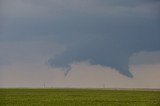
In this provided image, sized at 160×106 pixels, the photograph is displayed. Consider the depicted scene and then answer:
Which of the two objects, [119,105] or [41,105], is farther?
[119,105]

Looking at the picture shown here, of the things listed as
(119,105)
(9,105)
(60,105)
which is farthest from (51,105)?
(119,105)

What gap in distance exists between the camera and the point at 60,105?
42.8 m

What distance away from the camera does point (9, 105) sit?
1671 inches

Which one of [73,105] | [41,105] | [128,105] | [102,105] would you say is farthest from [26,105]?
[128,105]

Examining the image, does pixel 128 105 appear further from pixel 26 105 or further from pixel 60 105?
pixel 26 105

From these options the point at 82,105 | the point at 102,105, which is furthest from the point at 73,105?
the point at 102,105

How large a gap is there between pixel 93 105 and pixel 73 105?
239 centimetres

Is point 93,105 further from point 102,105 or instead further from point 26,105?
point 26,105

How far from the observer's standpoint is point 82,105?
4216 cm

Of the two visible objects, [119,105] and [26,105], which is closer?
[26,105]

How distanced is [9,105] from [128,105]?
13275mm

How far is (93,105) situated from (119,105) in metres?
3.42

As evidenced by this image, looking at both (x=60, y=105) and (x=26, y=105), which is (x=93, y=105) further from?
(x=26, y=105)

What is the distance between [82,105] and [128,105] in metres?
5.55
